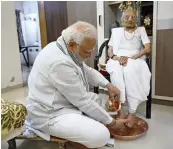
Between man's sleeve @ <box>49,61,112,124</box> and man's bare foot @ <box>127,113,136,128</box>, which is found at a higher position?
man's sleeve @ <box>49,61,112,124</box>

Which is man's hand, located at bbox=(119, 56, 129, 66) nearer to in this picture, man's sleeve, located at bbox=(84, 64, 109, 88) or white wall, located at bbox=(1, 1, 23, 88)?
man's sleeve, located at bbox=(84, 64, 109, 88)

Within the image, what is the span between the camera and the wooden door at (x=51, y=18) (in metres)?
3.58

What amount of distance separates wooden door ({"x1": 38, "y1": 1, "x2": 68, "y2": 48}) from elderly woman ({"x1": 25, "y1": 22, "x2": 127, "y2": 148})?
262 centimetres

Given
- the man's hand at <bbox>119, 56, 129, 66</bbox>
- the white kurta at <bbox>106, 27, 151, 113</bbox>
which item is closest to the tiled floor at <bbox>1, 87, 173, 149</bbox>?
the white kurta at <bbox>106, 27, 151, 113</bbox>

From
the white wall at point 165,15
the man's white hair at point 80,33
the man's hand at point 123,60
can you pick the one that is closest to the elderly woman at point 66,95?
the man's white hair at point 80,33

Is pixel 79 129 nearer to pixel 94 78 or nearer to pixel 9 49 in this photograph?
pixel 94 78

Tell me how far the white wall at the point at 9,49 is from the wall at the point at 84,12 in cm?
91

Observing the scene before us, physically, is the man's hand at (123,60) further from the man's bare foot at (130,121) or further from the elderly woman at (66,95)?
the elderly woman at (66,95)

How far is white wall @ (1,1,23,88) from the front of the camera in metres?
2.86

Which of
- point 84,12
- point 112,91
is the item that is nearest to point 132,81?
point 112,91

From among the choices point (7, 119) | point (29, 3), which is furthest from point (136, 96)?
point (29, 3)

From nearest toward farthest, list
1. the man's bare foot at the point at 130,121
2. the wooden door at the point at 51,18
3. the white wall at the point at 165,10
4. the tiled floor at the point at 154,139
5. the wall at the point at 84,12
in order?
the tiled floor at the point at 154,139 < the man's bare foot at the point at 130,121 < the white wall at the point at 165,10 < the wall at the point at 84,12 < the wooden door at the point at 51,18

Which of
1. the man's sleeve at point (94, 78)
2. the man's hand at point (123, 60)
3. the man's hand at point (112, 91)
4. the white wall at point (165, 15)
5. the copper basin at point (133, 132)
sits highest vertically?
the white wall at point (165, 15)

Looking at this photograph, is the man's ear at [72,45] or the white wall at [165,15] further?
the white wall at [165,15]
